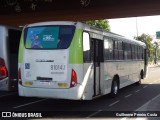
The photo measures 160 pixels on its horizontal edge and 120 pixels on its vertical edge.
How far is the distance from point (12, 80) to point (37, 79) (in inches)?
85.8

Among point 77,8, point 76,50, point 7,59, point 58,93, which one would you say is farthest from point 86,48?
point 77,8

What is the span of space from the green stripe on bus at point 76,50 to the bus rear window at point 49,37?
0.17 m

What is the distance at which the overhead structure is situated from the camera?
845 inches

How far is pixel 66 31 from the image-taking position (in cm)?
1200

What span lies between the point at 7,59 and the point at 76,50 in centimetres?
336

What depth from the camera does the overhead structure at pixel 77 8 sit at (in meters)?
21.5

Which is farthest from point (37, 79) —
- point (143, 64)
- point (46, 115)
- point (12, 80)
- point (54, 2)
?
point (143, 64)

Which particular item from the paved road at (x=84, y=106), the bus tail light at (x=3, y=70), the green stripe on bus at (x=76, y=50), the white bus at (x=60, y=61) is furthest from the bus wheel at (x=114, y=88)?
the bus tail light at (x=3, y=70)

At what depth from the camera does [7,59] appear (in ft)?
44.8

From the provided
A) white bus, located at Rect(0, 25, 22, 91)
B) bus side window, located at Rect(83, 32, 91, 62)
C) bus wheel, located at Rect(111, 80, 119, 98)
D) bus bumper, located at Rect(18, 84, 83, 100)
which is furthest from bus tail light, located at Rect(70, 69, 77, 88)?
bus wheel, located at Rect(111, 80, 119, 98)

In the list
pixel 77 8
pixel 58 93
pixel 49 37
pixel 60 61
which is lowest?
pixel 58 93

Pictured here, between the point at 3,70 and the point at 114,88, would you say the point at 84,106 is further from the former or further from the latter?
the point at 3,70

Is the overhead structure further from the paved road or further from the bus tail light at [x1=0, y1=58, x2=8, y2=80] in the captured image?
the bus tail light at [x1=0, y1=58, x2=8, y2=80]

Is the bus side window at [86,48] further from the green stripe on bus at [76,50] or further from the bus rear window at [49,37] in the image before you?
the bus rear window at [49,37]
